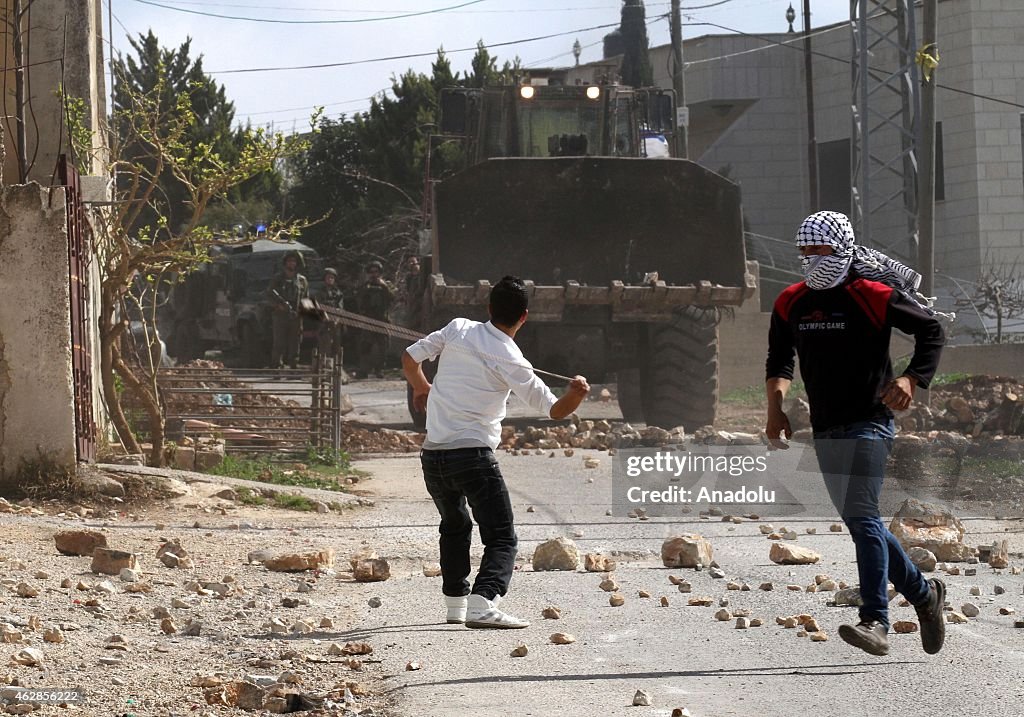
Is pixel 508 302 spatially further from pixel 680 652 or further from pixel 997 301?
pixel 997 301

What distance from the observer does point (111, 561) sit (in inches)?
282

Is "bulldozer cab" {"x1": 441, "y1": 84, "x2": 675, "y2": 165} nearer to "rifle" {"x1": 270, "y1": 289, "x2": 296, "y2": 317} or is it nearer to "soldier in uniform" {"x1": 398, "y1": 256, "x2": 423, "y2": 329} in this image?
"soldier in uniform" {"x1": 398, "y1": 256, "x2": 423, "y2": 329}

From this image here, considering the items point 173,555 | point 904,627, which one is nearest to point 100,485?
point 173,555

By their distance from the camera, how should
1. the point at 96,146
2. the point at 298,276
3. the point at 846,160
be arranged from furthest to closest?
the point at 846,160
the point at 298,276
the point at 96,146

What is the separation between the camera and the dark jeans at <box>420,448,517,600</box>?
5738 millimetres

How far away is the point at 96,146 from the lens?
13109 mm

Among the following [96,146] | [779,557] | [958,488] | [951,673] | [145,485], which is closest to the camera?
[951,673]

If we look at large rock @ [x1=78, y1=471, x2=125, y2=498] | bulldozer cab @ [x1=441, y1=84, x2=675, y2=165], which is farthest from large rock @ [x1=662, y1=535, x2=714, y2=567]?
bulldozer cab @ [x1=441, y1=84, x2=675, y2=165]

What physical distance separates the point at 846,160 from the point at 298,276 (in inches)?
620

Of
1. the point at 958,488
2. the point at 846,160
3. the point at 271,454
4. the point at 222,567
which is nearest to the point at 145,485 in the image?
the point at 222,567

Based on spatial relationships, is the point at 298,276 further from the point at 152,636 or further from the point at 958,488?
the point at 152,636

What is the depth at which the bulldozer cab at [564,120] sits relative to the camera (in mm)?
16703

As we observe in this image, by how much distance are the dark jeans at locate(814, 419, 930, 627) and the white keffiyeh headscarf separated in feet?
1.64
